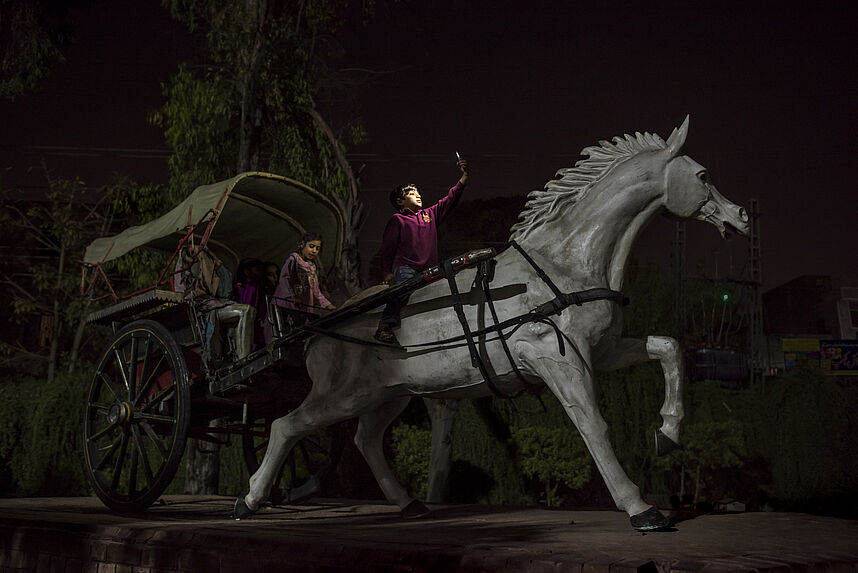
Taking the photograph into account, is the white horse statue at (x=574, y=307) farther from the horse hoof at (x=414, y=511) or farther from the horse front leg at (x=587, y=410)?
the horse hoof at (x=414, y=511)

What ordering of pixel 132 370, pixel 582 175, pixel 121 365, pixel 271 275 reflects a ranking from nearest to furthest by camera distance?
pixel 582 175
pixel 132 370
pixel 121 365
pixel 271 275

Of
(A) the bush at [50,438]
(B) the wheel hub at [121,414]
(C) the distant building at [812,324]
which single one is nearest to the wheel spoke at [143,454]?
(B) the wheel hub at [121,414]

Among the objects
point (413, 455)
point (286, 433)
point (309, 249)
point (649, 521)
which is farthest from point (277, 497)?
point (413, 455)

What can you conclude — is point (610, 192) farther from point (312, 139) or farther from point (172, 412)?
point (312, 139)

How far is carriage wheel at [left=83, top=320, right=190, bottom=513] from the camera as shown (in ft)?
23.3

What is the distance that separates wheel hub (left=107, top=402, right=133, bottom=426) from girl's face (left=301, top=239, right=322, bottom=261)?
198 cm

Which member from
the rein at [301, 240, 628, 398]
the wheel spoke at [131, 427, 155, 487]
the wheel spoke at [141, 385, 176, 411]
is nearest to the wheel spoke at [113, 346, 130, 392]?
the wheel spoke at [141, 385, 176, 411]

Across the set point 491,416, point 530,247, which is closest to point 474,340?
point 530,247

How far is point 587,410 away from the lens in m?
5.52

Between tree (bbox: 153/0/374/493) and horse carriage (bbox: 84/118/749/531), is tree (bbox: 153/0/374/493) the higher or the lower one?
the higher one

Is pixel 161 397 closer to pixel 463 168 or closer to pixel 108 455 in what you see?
pixel 108 455

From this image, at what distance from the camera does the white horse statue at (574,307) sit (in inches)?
224

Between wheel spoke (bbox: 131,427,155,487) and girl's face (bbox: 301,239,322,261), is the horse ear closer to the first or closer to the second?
girl's face (bbox: 301,239,322,261)

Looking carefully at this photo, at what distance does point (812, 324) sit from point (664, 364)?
42.2m
